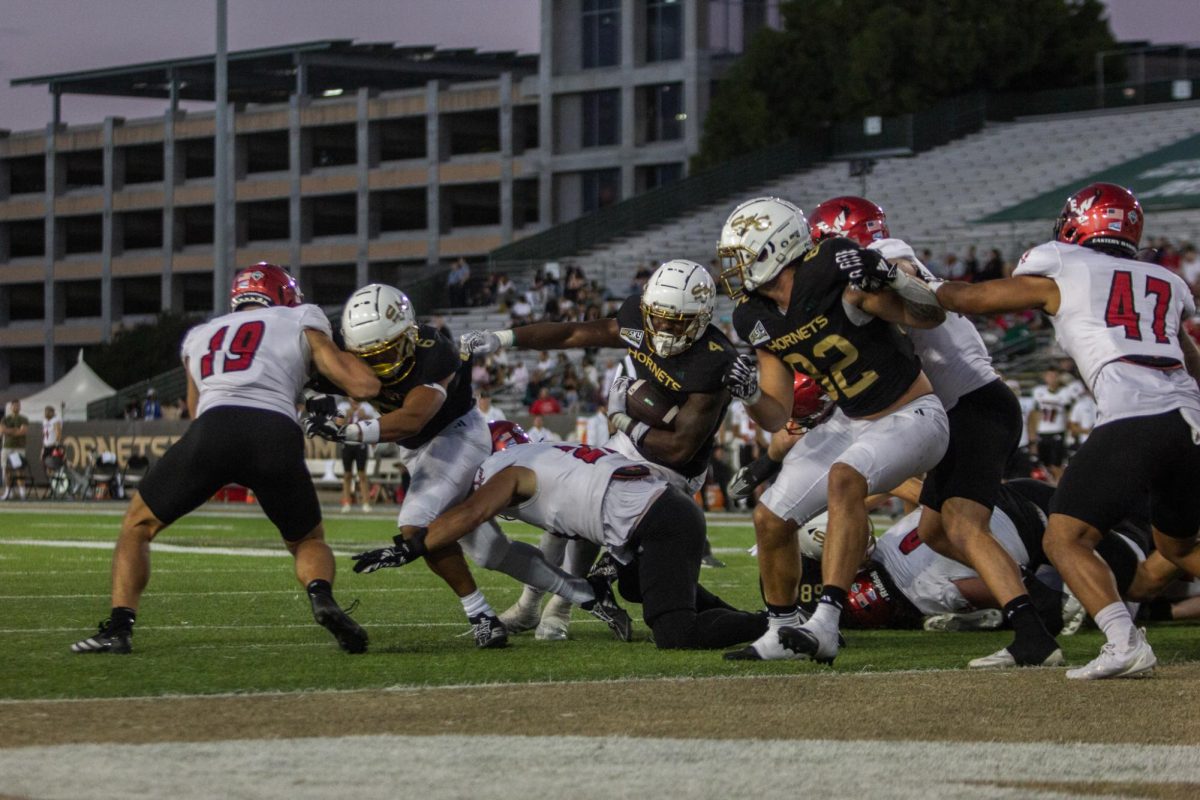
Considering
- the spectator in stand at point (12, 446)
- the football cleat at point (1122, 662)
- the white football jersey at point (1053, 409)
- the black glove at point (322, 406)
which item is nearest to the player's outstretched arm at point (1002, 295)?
the football cleat at point (1122, 662)

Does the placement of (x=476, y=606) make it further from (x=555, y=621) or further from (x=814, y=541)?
(x=814, y=541)

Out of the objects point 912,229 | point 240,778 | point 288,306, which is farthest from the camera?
point 912,229

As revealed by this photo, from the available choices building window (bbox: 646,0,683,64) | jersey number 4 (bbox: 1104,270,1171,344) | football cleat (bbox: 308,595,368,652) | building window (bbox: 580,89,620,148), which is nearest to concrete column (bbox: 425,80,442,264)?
building window (bbox: 580,89,620,148)

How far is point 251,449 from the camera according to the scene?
7.38 m

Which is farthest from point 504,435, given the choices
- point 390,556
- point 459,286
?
point 459,286

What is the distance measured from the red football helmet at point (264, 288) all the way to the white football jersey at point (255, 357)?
18cm

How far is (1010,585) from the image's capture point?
7203 mm

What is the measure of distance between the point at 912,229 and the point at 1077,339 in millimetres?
27584

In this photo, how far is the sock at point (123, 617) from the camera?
24.5ft

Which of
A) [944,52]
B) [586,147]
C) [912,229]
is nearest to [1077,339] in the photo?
[912,229]

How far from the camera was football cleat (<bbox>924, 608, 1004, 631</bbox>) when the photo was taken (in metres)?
8.73

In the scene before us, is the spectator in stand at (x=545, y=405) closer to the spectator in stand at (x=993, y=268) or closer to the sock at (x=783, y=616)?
the spectator in stand at (x=993, y=268)

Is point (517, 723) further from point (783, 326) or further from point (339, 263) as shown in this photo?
point (339, 263)

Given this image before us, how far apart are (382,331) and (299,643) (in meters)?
1.38
